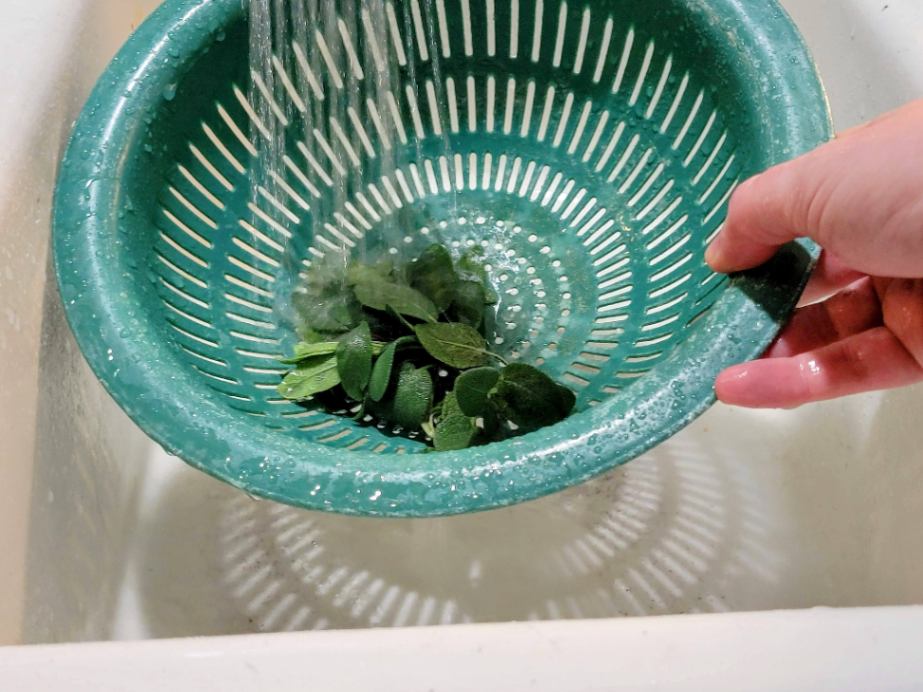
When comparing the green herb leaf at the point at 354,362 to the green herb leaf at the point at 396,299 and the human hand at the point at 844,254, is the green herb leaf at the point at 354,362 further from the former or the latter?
the human hand at the point at 844,254

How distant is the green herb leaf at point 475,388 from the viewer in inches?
20.1

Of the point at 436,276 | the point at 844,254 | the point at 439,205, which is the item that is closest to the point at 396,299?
the point at 436,276

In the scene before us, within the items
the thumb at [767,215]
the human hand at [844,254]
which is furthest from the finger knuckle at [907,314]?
the thumb at [767,215]

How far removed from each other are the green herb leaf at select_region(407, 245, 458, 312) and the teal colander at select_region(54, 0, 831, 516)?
0.08 meters

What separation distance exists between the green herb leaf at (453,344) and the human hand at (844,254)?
0.61 feet

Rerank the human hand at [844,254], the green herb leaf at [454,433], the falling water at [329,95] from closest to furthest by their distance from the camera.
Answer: the human hand at [844,254]
the green herb leaf at [454,433]
the falling water at [329,95]

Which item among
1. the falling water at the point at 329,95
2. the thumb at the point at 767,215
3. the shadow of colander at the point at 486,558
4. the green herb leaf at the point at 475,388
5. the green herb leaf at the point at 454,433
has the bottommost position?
the shadow of colander at the point at 486,558

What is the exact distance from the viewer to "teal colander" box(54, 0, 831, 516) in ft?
1.41

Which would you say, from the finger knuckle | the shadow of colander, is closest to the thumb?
the finger knuckle

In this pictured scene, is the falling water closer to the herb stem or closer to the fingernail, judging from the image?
the herb stem

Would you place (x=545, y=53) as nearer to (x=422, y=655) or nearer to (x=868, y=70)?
(x=868, y=70)

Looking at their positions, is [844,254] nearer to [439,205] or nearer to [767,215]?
[767,215]

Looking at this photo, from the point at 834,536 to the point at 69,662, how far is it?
60 centimetres

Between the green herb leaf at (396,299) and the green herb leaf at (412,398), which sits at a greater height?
the green herb leaf at (396,299)
